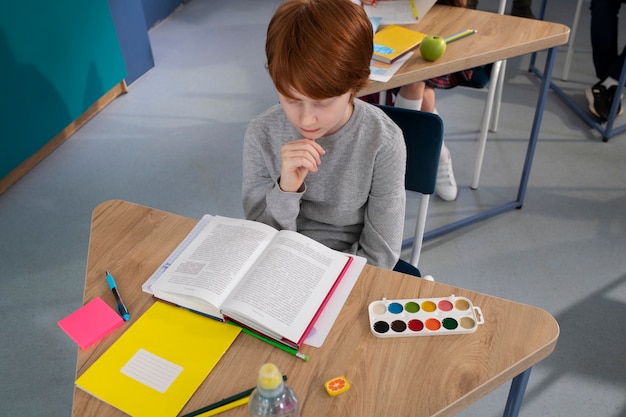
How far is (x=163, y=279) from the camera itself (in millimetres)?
992

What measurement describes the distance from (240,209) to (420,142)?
119 centimetres

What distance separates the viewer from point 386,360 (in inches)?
34.2

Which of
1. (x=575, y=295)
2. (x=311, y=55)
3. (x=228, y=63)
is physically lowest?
(x=575, y=295)

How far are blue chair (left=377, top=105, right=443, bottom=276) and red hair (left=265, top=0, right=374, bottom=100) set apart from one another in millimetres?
374

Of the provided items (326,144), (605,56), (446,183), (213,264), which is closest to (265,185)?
(326,144)

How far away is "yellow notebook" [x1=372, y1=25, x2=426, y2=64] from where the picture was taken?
180 cm

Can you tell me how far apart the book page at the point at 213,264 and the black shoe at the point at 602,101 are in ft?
7.92

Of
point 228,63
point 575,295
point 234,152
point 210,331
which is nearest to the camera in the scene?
point 210,331

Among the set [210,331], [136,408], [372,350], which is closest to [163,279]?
[210,331]

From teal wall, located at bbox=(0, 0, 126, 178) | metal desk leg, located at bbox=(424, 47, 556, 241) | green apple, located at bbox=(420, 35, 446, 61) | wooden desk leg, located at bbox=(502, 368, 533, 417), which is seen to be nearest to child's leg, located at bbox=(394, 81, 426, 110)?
green apple, located at bbox=(420, 35, 446, 61)

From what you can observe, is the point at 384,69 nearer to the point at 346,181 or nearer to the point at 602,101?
the point at 346,181

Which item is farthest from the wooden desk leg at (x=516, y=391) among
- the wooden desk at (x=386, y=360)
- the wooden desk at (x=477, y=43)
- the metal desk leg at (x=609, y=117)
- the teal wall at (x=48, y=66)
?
the teal wall at (x=48, y=66)

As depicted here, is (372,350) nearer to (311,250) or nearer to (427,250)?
(311,250)

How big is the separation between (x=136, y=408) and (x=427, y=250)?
5.09 ft
